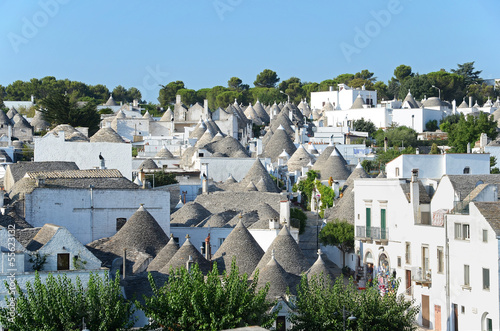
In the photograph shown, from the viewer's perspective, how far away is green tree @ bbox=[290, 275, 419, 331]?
2628 centimetres

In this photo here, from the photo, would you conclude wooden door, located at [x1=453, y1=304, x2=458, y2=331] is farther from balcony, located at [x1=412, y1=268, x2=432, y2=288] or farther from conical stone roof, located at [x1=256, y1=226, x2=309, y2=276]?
conical stone roof, located at [x1=256, y1=226, x2=309, y2=276]

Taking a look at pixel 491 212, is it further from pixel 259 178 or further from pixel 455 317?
pixel 259 178

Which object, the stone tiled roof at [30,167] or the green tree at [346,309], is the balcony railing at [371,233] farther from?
the stone tiled roof at [30,167]

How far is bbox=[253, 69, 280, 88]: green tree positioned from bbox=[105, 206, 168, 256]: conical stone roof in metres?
119

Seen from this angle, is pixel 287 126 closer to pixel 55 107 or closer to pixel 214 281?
pixel 55 107

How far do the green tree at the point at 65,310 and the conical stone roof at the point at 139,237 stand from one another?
1302cm

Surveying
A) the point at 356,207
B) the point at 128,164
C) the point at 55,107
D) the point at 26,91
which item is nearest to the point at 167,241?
the point at 356,207

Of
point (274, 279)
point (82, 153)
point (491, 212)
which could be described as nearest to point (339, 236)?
point (274, 279)

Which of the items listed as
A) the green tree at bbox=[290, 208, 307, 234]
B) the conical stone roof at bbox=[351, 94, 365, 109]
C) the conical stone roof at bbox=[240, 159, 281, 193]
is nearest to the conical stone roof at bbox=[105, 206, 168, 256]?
the green tree at bbox=[290, 208, 307, 234]

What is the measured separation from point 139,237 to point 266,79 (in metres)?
121

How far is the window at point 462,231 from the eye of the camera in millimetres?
30891

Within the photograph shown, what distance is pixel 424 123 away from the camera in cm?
10006

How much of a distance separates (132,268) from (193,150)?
4095cm

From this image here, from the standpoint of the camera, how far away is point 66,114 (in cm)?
8419
